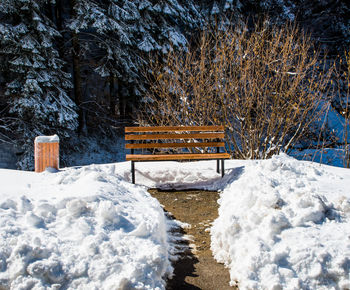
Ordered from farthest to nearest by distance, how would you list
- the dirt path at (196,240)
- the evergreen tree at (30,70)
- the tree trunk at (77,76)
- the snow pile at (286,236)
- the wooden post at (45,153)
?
the tree trunk at (77,76)
the evergreen tree at (30,70)
the wooden post at (45,153)
the dirt path at (196,240)
the snow pile at (286,236)

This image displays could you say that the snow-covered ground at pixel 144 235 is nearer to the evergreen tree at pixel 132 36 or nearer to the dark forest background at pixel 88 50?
the dark forest background at pixel 88 50

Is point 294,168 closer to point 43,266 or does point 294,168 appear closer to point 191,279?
point 191,279

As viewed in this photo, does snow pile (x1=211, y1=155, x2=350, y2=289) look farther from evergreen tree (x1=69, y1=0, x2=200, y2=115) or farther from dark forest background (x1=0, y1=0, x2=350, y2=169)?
evergreen tree (x1=69, y1=0, x2=200, y2=115)

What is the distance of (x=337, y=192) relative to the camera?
4.40m

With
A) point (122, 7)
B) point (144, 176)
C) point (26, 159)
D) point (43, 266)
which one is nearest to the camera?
point (43, 266)

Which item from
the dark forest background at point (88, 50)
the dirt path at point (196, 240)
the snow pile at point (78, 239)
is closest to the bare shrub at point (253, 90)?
the dark forest background at point (88, 50)

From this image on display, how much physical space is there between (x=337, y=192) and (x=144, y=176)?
3498mm

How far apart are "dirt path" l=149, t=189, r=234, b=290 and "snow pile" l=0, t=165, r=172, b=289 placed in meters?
0.20

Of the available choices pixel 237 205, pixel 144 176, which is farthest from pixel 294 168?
pixel 144 176

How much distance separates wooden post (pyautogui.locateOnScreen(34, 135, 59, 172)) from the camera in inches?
233

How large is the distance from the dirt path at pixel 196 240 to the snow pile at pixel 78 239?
20cm

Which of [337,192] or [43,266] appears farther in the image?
[337,192]

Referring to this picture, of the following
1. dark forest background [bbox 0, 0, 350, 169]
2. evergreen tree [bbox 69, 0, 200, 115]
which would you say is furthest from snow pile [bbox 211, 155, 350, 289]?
evergreen tree [bbox 69, 0, 200, 115]

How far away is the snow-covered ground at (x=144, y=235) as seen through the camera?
2.70 metres
